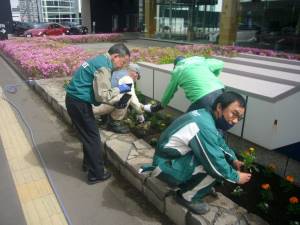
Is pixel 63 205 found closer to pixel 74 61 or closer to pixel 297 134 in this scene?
pixel 297 134

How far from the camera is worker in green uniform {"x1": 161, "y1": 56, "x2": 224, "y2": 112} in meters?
3.33

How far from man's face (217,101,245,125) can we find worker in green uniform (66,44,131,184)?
4.29 ft

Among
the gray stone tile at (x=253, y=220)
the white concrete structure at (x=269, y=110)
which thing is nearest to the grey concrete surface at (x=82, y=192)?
the gray stone tile at (x=253, y=220)

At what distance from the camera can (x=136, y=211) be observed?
3033 mm

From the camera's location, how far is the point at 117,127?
14.6 feet

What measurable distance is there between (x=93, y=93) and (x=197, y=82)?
119cm

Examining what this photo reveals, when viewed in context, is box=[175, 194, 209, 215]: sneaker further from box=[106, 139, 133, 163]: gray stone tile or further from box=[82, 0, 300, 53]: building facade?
box=[82, 0, 300, 53]: building facade

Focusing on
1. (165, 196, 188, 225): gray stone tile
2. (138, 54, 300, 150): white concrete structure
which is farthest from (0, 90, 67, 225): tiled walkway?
(138, 54, 300, 150): white concrete structure

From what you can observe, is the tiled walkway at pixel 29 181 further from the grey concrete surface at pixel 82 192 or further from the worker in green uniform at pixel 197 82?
the worker in green uniform at pixel 197 82

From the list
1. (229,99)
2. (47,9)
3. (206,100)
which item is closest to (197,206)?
(229,99)

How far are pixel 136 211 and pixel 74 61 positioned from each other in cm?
695

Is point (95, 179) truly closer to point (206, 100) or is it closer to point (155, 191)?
point (155, 191)

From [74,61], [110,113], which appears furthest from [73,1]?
[110,113]

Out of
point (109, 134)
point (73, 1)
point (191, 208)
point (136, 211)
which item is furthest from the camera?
point (73, 1)
